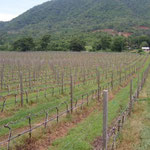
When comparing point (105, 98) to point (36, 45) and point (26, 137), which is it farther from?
point (36, 45)

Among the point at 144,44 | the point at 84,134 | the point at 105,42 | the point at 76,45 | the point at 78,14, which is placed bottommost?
the point at 84,134

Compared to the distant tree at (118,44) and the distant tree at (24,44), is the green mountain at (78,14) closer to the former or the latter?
the distant tree at (118,44)

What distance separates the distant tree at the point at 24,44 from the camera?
55.7 m

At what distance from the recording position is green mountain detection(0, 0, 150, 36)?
14138 cm

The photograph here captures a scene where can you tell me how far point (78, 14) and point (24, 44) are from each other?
121503mm

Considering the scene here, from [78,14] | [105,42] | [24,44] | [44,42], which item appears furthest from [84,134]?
[78,14]

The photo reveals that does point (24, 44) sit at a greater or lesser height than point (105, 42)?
lesser

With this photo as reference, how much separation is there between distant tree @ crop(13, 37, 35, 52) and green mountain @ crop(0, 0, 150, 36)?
7879 centimetres

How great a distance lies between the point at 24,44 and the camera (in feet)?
184

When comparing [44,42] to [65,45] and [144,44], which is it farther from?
[144,44]

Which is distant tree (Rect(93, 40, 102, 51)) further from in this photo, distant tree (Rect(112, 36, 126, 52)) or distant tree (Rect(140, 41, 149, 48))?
distant tree (Rect(140, 41, 149, 48))

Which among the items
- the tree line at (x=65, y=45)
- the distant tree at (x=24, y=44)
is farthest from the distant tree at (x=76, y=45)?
the distant tree at (x=24, y=44)

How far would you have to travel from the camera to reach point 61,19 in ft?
544

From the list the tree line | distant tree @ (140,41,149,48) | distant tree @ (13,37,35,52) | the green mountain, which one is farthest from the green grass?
the green mountain
